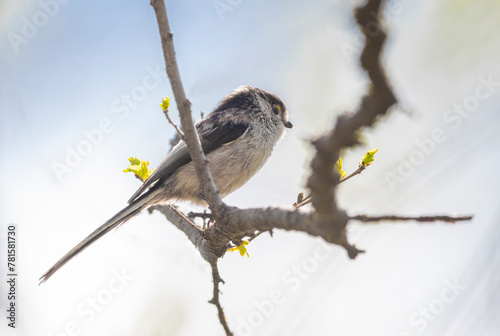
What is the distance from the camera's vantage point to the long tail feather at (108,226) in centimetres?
356

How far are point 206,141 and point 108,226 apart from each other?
1.28 meters

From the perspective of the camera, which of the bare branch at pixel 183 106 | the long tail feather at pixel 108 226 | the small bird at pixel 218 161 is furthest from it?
the small bird at pixel 218 161

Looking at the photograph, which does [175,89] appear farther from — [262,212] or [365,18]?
[365,18]

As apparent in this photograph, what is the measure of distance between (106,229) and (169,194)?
2.43 ft

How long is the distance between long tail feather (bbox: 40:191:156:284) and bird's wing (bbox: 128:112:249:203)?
97mm

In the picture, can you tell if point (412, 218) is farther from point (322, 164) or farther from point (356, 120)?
point (356, 120)

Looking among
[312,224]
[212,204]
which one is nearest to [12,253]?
[212,204]

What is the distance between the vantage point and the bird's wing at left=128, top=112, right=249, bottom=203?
168 inches

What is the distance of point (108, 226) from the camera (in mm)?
3932

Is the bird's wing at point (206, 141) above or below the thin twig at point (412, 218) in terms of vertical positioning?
above

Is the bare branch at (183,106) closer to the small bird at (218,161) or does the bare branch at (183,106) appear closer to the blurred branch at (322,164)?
the blurred branch at (322,164)

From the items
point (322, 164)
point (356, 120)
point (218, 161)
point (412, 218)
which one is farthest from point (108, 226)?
point (356, 120)

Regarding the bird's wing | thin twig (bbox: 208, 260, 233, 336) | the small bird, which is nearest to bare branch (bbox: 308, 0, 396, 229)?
thin twig (bbox: 208, 260, 233, 336)

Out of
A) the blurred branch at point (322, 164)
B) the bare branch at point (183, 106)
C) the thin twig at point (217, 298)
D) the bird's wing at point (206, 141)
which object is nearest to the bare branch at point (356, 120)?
the blurred branch at point (322, 164)
